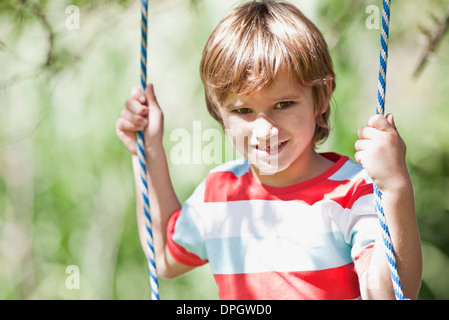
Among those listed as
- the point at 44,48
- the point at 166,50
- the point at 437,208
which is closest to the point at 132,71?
the point at 166,50

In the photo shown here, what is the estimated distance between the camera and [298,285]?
42.9 inches

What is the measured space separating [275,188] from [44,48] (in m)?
1.16

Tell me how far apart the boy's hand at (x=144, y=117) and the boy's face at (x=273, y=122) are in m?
0.20

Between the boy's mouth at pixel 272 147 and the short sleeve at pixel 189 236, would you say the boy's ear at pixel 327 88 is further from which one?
the short sleeve at pixel 189 236

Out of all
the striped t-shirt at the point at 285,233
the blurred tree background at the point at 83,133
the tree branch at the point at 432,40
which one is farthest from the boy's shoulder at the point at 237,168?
the tree branch at the point at 432,40

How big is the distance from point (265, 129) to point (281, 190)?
158 mm

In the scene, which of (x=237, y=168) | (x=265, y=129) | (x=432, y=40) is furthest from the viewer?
(x=432, y=40)

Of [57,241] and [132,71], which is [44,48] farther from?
[57,241]

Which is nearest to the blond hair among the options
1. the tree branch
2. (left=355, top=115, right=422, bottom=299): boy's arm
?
(left=355, top=115, right=422, bottom=299): boy's arm

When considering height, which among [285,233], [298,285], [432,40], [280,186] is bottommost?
[298,285]

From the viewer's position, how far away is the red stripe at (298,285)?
1.07 meters

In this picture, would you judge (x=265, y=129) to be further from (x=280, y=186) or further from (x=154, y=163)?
(x=154, y=163)

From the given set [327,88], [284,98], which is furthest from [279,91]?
[327,88]

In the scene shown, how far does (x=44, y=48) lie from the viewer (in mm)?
1952
